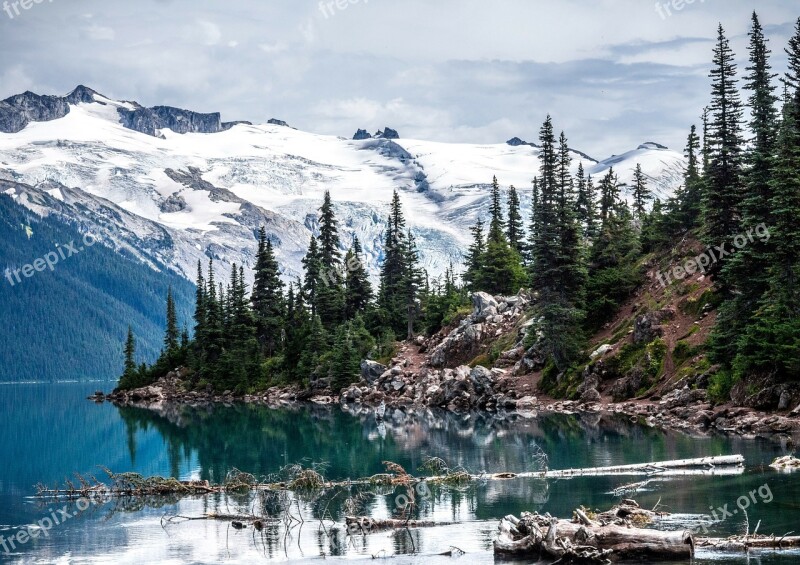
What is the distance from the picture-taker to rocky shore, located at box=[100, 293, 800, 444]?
211 feet

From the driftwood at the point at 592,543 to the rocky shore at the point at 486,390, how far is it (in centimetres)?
3224

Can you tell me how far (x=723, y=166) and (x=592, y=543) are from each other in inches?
2089

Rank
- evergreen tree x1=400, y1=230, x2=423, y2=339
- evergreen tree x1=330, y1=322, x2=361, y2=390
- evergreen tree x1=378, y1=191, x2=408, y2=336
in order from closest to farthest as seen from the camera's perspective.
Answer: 1. evergreen tree x1=330, y1=322, x2=361, y2=390
2. evergreen tree x1=400, y1=230, x2=423, y2=339
3. evergreen tree x1=378, y1=191, x2=408, y2=336

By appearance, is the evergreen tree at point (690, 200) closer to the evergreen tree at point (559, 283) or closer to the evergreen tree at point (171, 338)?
the evergreen tree at point (559, 283)

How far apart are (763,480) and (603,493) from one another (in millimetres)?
6572

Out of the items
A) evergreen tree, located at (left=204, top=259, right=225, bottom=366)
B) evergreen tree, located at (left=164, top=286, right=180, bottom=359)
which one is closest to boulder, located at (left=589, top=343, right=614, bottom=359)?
evergreen tree, located at (left=204, top=259, right=225, bottom=366)

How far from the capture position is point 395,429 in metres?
75.7

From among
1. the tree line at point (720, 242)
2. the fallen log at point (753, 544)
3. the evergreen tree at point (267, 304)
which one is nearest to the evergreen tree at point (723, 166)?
the tree line at point (720, 242)

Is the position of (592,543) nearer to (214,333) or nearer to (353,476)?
(353,476)

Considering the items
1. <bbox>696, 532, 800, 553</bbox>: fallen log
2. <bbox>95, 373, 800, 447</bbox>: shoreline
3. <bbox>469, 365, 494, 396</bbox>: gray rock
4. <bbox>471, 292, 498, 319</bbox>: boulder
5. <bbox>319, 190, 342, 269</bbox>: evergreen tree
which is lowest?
<bbox>696, 532, 800, 553</bbox>: fallen log

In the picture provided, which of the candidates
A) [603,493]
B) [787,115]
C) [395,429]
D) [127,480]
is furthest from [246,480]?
[787,115]

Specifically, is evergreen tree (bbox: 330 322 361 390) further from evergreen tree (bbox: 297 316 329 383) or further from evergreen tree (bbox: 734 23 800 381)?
evergreen tree (bbox: 734 23 800 381)

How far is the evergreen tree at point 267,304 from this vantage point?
132 m

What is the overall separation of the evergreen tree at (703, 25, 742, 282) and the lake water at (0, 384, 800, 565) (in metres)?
→ 17.3
